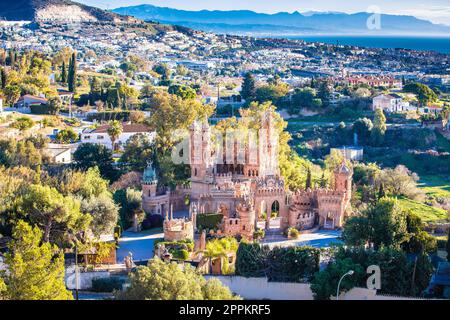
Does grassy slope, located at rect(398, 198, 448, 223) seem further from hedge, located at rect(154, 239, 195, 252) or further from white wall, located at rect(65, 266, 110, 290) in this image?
white wall, located at rect(65, 266, 110, 290)

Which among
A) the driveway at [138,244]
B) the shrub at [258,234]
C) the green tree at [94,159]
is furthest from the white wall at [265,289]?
the green tree at [94,159]

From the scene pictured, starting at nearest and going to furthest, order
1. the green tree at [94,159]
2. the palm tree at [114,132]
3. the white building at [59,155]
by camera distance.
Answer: the green tree at [94,159]
the white building at [59,155]
the palm tree at [114,132]

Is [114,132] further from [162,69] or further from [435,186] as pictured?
[162,69]

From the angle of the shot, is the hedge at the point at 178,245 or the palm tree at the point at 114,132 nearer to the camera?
the hedge at the point at 178,245

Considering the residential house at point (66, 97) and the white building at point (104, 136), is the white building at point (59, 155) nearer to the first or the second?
the white building at point (104, 136)
